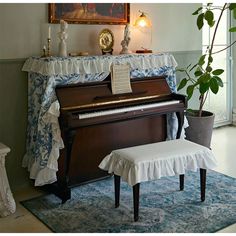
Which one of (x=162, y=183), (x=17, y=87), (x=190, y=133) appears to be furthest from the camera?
(x=190, y=133)

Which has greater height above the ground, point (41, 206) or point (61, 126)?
point (61, 126)

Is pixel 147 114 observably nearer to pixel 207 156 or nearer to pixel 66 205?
pixel 207 156

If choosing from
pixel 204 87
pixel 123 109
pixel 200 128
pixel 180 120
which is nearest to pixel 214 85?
pixel 204 87

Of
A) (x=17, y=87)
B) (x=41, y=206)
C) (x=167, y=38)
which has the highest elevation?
(x=167, y=38)

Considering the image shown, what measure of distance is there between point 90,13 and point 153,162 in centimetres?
167

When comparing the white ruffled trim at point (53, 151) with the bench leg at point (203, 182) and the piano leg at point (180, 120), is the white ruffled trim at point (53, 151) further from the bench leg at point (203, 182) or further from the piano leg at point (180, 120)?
the piano leg at point (180, 120)

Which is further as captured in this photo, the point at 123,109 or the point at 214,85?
the point at 214,85

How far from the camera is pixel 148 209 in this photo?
309 centimetres

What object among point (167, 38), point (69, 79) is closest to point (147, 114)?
point (69, 79)

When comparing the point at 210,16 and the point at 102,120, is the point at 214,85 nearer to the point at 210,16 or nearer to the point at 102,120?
the point at 210,16

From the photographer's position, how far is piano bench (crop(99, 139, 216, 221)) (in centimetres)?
285

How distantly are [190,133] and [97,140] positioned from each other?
137 cm

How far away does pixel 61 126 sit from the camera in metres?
3.19

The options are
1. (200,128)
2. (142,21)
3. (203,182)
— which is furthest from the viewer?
(200,128)
